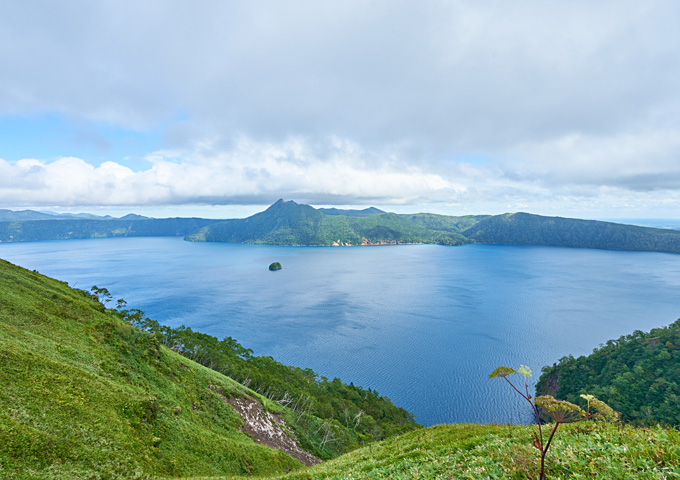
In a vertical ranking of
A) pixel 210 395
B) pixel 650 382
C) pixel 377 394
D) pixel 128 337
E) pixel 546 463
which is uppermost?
pixel 546 463

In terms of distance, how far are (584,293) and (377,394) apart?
14729cm

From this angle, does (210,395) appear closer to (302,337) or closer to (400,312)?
(302,337)

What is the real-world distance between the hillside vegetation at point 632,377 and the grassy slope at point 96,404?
70.4 metres

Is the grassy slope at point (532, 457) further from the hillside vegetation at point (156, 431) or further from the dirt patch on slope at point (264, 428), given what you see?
the dirt patch on slope at point (264, 428)

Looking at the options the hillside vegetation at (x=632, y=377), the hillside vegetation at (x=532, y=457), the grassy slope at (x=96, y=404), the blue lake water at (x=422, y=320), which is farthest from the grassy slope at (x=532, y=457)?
the hillside vegetation at (x=632, y=377)

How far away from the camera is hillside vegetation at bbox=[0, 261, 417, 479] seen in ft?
47.6

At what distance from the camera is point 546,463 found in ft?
25.8

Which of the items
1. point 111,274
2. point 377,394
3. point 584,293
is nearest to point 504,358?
point 377,394

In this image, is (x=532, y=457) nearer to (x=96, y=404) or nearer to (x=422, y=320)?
(x=96, y=404)

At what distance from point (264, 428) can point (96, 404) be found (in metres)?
22.8

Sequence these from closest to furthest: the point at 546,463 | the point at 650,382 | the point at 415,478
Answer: the point at 546,463
the point at 415,478
the point at 650,382

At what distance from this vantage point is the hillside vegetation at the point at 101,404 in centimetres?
1450

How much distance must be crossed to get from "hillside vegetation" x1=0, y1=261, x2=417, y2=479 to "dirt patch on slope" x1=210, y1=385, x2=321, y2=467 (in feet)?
2.69

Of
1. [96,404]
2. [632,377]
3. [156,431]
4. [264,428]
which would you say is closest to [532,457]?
[96,404]
